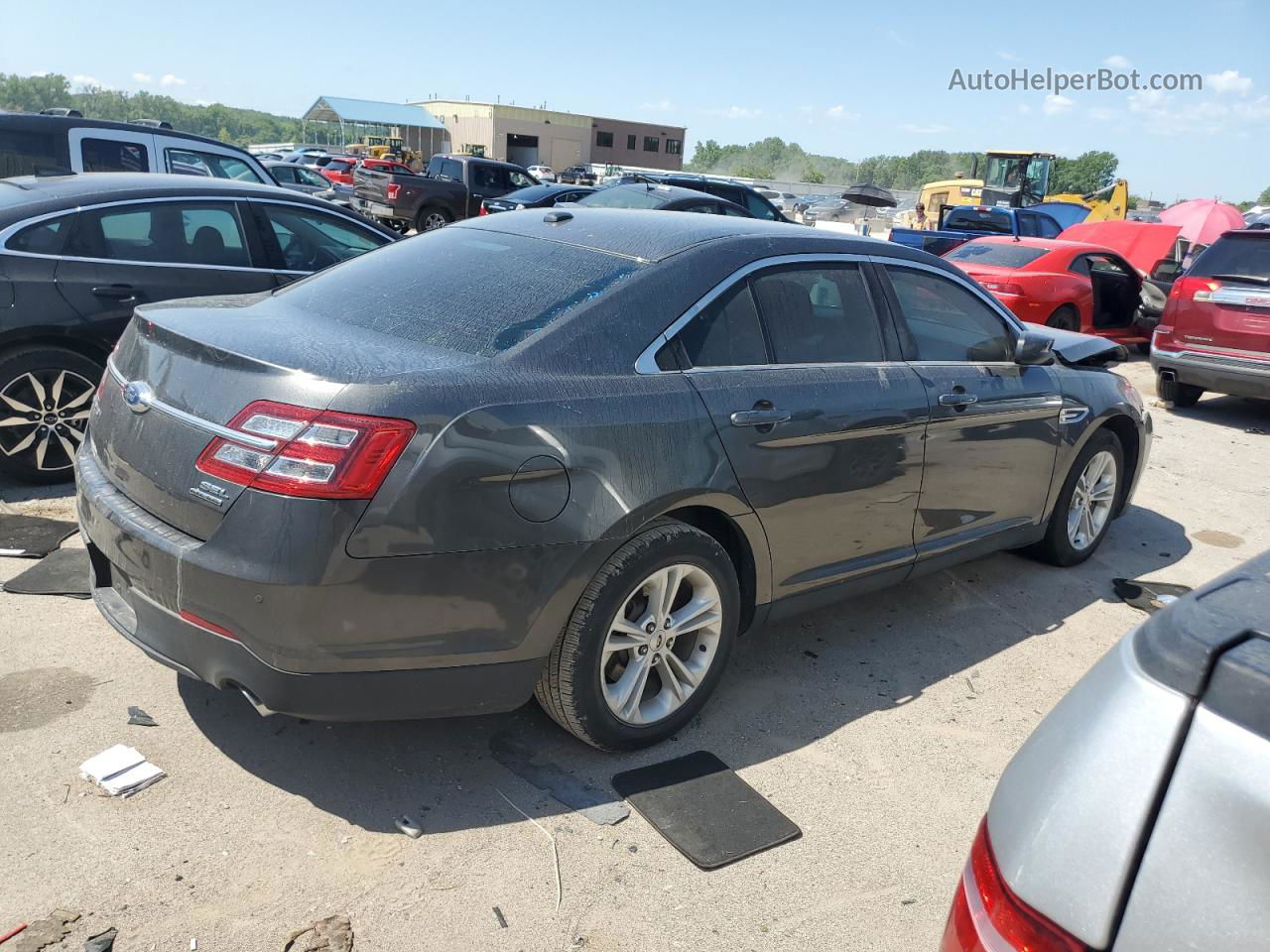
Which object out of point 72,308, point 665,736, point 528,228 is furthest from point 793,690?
point 72,308

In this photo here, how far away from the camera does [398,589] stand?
8.66 ft

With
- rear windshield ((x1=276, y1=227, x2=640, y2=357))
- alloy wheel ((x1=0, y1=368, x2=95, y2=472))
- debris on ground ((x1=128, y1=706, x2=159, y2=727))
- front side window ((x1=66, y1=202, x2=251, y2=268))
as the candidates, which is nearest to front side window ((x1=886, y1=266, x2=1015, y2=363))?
rear windshield ((x1=276, y1=227, x2=640, y2=357))

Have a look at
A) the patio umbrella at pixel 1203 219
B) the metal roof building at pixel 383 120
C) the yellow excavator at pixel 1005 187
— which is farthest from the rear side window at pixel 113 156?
the metal roof building at pixel 383 120

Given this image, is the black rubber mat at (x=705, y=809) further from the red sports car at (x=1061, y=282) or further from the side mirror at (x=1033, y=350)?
the red sports car at (x=1061, y=282)

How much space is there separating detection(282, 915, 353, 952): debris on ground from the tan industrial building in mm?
78809

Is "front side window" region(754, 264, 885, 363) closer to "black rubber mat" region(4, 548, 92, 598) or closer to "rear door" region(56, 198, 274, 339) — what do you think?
"black rubber mat" region(4, 548, 92, 598)

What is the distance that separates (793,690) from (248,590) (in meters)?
2.12

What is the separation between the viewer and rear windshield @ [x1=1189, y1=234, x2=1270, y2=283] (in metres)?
8.98

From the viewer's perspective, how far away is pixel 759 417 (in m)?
3.38

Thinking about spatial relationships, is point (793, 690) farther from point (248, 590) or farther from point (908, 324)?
point (248, 590)

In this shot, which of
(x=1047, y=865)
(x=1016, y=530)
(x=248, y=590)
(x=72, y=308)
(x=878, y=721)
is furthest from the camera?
(x=72, y=308)

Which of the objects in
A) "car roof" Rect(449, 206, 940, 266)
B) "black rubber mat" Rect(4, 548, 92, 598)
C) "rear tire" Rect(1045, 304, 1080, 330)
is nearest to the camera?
"car roof" Rect(449, 206, 940, 266)

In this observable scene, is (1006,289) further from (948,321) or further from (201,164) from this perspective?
(201,164)

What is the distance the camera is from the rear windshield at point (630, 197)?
40.0ft
